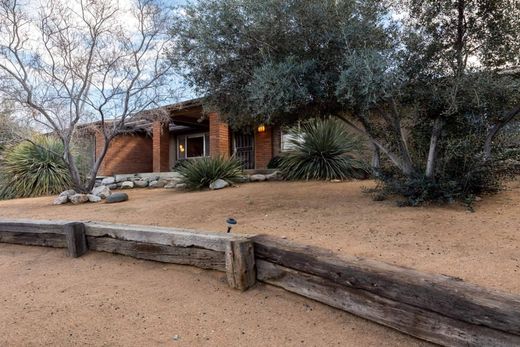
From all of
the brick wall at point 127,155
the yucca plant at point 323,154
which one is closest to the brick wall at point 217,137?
the yucca plant at point 323,154

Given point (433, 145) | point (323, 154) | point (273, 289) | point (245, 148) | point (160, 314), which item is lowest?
point (160, 314)

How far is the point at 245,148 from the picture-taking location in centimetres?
1429

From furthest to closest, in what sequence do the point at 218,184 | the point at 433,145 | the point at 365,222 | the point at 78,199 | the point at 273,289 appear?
1. the point at 218,184
2. the point at 78,199
3. the point at 433,145
4. the point at 365,222
5. the point at 273,289

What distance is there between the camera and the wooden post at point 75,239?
4246 mm

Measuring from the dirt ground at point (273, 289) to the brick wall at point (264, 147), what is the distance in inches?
265

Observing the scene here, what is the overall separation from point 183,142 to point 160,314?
14395mm

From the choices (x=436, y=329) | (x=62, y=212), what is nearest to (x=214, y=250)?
(x=436, y=329)

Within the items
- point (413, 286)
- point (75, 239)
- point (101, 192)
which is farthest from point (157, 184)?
point (413, 286)

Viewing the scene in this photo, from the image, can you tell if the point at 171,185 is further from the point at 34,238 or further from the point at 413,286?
the point at 413,286

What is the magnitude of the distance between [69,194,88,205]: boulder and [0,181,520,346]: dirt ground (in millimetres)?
2869

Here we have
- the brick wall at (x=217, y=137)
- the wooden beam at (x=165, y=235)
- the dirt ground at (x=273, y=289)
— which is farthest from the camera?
the brick wall at (x=217, y=137)

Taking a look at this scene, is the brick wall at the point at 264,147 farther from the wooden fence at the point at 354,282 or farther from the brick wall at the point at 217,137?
the wooden fence at the point at 354,282

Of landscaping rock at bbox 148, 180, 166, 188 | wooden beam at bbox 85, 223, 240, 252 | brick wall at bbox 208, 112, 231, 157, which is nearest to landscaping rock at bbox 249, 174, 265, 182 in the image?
brick wall at bbox 208, 112, 231, 157

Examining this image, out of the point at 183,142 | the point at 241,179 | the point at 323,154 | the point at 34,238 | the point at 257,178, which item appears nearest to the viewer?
the point at 34,238
